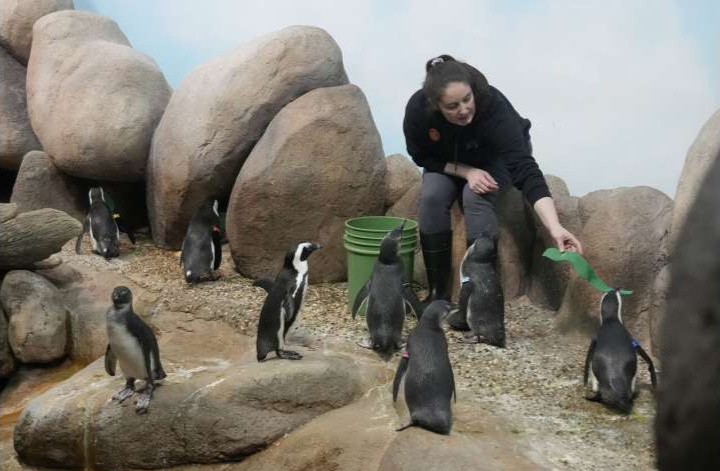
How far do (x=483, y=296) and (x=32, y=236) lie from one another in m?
3.01

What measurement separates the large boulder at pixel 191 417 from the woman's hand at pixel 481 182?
52.6 inches

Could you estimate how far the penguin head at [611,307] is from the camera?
12.6ft

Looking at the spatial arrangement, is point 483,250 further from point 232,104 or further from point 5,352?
point 5,352

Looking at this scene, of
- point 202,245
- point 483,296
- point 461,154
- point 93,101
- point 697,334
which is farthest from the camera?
point 93,101

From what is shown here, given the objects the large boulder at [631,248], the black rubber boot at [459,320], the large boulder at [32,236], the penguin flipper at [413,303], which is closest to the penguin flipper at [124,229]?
the large boulder at [32,236]

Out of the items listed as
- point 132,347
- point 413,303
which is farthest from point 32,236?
point 413,303

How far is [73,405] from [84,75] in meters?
3.46

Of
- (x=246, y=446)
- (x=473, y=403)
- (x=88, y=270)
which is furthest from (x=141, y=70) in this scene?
(x=473, y=403)

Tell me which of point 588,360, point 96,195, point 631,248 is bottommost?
point 96,195

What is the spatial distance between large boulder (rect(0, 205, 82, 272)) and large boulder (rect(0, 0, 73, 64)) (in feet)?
9.23

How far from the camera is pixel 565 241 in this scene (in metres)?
3.92

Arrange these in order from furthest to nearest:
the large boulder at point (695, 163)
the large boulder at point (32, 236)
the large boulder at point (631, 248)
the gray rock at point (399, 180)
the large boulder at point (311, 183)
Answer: the gray rock at point (399, 180)
the large boulder at point (311, 183)
the large boulder at point (32, 236)
the large boulder at point (631, 248)
the large boulder at point (695, 163)

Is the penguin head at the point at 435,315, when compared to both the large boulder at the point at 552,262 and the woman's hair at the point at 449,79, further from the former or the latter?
the large boulder at the point at 552,262

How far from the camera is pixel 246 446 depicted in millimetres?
3850
